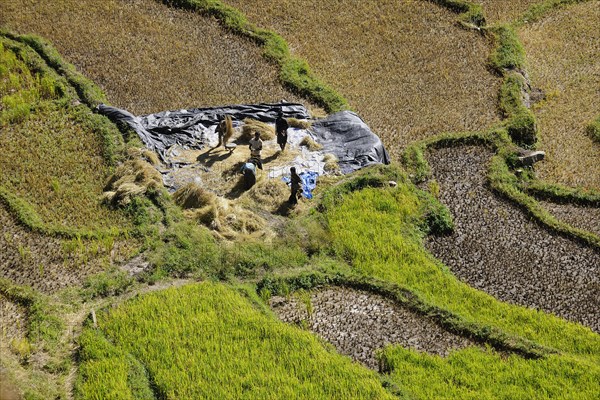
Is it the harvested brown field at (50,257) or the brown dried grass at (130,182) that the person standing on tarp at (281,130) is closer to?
the brown dried grass at (130,182)

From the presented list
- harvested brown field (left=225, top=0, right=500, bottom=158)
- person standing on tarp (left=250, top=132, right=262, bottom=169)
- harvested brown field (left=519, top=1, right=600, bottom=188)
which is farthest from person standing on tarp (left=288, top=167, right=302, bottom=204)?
harvested brown field (left=519, top=1, right=600, bottom=188)

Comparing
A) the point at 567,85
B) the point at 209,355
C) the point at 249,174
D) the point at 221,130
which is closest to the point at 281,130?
the point at 221,130

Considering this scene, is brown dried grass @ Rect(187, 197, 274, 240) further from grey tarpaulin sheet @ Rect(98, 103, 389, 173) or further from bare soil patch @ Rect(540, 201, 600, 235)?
bare soil patch @ Rect(540, 201, 600, 235)

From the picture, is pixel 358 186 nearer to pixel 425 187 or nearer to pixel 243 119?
pixel 425 187

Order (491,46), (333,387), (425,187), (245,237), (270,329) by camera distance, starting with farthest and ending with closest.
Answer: (491,46)
(425,187)
(245,237)
(270,329)
(333,387)

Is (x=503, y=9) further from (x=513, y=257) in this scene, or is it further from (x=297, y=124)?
(x=513, y=257)

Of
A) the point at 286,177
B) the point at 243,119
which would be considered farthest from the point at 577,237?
the point at 243,119

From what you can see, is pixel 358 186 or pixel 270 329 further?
pixel 358 186
